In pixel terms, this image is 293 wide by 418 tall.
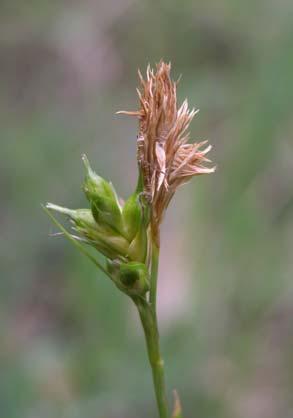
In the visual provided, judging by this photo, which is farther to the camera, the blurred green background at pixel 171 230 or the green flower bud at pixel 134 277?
the blurred green background at pixel 171 230

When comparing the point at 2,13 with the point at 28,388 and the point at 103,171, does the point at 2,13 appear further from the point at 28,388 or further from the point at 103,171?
the point at 28,388

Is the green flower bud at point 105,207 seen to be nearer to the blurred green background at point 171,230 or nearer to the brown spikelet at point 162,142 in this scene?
the brown spikelet at point 162,142

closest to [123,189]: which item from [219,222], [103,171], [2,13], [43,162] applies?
[103,171]

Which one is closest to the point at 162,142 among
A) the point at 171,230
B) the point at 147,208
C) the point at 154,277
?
the point at 147,208

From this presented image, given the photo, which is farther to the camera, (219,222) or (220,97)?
(220,97)

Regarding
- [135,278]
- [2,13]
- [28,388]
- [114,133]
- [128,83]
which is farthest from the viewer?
[128,83]

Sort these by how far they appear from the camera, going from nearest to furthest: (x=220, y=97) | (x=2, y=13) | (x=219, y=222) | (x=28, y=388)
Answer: (x=28, y=388) < (x=219, y=222) < (x=220, y=97) < (x=2, y=13)

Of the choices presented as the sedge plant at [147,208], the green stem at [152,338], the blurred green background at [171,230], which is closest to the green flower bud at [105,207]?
the sedge plant at [147,208]

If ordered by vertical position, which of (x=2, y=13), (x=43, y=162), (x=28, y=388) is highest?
(x=2, y=13)
